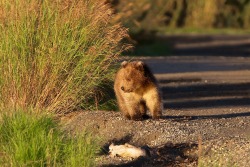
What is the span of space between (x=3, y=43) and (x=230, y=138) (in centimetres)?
383

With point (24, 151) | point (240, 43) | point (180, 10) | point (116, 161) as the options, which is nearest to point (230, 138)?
point (116, 161)

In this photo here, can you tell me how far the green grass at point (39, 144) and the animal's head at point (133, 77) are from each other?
2522 mm

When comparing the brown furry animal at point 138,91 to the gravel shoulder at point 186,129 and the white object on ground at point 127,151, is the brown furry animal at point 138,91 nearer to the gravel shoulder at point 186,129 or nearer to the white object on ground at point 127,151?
the gravel shoulder at point 186,129

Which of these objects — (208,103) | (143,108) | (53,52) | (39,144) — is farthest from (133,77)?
(208,103)

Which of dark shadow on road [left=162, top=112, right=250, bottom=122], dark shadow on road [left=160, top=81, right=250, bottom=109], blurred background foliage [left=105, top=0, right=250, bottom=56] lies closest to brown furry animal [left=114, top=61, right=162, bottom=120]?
dark shadow on road [left=162, top=112, right=250, bottom=122]

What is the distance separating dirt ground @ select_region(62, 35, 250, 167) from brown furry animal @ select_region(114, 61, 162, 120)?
0.18 metres

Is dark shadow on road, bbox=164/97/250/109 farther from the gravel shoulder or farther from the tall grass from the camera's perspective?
the tall grass

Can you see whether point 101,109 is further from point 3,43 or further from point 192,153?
point 192,153

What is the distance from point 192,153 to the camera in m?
12.3

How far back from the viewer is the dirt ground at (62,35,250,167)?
39.3 ft

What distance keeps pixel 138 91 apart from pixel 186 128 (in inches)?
38.0

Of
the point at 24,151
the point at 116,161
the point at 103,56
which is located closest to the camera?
the point at 24,151

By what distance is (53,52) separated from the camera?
15.0 metres

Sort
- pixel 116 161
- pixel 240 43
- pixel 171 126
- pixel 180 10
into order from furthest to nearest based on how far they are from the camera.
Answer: pixel 180 10
pixel 240 43
pixel 171 126
pixel 116 161
